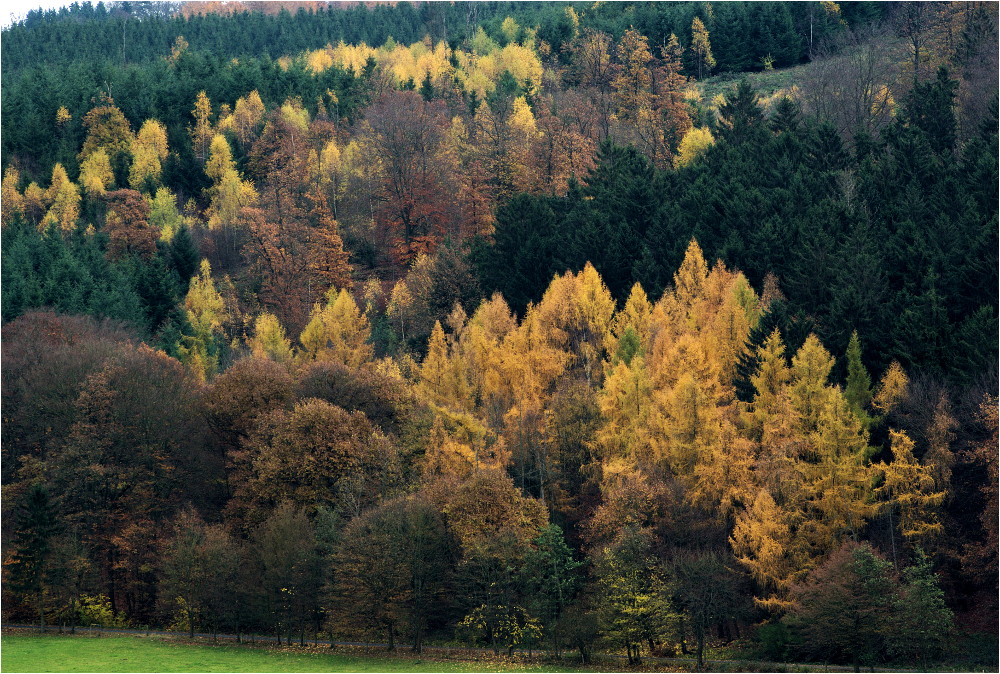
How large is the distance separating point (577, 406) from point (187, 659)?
91.1ft

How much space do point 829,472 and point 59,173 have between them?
120 metres

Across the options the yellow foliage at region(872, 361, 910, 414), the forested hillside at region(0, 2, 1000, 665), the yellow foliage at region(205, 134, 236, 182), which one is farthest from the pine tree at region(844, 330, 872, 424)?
the yellow foliage at region(205, 134, 236, 182)

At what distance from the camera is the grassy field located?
2354 inches

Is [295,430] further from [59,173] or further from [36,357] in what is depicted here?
[59,173]

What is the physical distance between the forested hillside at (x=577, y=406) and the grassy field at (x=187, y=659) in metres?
3.18

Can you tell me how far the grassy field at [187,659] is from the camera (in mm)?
59781

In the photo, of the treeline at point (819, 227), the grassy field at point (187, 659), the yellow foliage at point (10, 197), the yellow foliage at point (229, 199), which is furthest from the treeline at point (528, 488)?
the yellow foliage at point (10, 197)

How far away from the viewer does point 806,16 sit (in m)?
171

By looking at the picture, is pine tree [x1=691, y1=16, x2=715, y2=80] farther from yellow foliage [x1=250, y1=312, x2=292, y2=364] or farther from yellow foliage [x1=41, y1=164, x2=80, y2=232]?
yellow foliage [x1=250, y1=312, x2=292, y2=364]

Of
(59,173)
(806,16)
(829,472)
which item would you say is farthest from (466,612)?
(806,16)

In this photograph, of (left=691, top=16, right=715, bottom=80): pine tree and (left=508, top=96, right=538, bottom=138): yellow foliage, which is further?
(left=691, top=16, right=715, bottom=80): pine tree

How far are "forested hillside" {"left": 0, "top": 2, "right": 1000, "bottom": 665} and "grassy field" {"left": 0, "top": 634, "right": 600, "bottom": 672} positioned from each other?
318 cm

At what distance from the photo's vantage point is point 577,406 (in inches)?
3014

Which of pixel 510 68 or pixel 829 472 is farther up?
pixel 510 68
